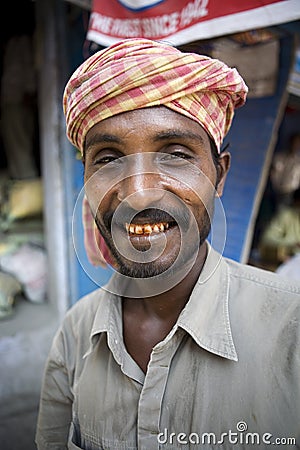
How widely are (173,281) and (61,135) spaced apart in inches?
71.6

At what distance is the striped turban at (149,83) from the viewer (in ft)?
2.86

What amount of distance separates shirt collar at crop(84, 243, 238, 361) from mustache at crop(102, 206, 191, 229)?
7.8 inches

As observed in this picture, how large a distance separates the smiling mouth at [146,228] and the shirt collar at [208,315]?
0.21 meters

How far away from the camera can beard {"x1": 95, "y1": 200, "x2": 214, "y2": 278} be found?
2.96ft

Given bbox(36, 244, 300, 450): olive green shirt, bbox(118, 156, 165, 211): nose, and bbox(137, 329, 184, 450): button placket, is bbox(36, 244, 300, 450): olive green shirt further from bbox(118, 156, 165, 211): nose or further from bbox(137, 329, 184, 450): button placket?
bbox(118, 156, 165, 211): nose

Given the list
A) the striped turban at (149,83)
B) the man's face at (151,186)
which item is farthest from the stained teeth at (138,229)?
the striped turban at (149,83)

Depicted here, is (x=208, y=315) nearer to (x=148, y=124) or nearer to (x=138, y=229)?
(x=138, y=229)

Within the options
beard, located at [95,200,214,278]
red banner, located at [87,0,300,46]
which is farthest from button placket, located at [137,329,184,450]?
red banner, located at [87,0,300,46]

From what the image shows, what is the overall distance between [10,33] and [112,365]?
301 cm

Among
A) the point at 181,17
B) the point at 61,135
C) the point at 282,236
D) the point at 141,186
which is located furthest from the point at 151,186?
the point at 282,236

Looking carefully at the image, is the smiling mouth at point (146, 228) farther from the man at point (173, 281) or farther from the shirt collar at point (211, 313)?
the shirt collar at point (211, 313)

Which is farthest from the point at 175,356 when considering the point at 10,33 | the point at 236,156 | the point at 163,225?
the point at 10,33

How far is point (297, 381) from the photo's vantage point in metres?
0.84

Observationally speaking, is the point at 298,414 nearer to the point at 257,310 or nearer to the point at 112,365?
the point at 257,310
